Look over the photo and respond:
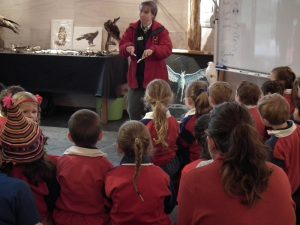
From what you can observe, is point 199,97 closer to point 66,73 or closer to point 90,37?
point 66,73

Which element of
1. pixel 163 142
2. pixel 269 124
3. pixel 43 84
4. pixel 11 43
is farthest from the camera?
pixel 11 43

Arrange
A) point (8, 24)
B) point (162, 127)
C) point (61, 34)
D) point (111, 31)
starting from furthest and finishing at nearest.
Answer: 1. point (61, 34)
2. point (8, 24)
3. point (111, 31)
4. point (162, 127)

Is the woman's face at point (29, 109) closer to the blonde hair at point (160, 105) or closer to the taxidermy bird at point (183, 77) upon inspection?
the blonde hair at point (160, 105)

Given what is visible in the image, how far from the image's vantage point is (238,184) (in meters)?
1.15

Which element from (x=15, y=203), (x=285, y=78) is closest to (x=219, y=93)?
(x=285, y=78)

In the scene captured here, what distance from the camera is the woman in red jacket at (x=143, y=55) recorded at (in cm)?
356

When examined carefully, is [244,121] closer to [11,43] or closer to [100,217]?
[100,217]

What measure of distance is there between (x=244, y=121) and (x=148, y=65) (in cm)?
245

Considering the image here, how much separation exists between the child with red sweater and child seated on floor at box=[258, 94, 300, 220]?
599mm

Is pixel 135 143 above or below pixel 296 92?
below

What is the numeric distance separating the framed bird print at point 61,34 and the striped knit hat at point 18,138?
3974 mm

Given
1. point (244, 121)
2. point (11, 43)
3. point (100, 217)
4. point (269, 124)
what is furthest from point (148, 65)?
point (11, 43)

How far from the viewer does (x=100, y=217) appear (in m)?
1.80

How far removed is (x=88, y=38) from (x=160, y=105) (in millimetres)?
3163
